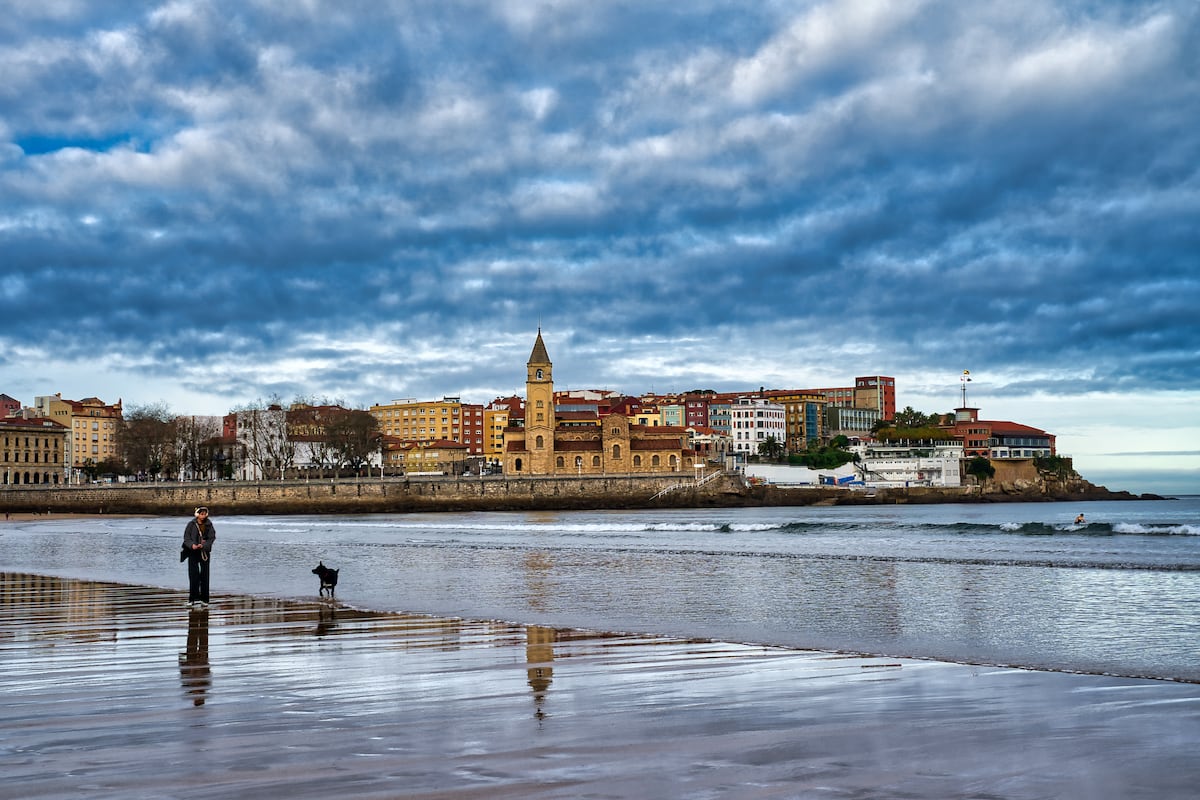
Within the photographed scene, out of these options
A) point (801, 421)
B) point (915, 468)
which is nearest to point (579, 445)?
point (915, 468)

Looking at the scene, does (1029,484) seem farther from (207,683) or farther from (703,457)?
(207,683)

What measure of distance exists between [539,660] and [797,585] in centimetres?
986

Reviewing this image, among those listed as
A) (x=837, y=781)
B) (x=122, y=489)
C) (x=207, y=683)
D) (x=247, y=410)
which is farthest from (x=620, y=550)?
(x=247, y=410)

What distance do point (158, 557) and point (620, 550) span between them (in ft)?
39.8

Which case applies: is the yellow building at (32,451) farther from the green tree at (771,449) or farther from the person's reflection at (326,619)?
the person's reflection at (326,619)

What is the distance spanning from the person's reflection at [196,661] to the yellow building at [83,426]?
151441 millimetres

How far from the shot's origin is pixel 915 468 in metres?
126

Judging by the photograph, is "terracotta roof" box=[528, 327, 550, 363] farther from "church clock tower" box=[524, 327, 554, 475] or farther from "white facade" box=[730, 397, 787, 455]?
"white facade" box=[730, 397, 787, 455]

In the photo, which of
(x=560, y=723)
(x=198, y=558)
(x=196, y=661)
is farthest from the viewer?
(x=198, y=558)

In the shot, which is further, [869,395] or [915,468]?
[869,395]

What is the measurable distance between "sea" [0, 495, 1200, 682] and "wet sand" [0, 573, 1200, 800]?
1772 millimetres

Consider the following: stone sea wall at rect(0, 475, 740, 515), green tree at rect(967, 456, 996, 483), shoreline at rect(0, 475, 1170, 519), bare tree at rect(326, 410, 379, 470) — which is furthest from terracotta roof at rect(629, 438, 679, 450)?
green tree at rect(967, 456, 996, 483)

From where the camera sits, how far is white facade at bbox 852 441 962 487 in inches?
4882

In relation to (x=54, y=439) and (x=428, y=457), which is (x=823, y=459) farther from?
(x=54, y=439)
